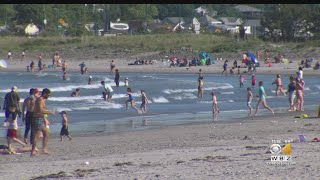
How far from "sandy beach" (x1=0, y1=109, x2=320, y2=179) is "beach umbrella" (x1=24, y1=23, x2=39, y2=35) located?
58533 mm

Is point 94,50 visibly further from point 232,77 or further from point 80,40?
point 232,77

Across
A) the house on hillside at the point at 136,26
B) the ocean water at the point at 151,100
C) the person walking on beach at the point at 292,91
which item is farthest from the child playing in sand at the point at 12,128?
the house on hillside at the point at 136,26

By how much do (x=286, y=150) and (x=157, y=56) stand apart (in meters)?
48.0

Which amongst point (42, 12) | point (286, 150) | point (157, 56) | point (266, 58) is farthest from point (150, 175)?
point (42, 12)

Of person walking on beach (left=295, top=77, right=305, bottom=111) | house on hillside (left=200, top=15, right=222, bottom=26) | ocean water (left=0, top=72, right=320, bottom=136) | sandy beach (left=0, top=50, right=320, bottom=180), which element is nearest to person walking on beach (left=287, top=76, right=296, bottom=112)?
person walking on beach (left=295, top=77, right=305, bottom=111)

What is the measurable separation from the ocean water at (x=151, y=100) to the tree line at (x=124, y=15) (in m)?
17.9

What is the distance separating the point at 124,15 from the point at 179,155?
3029 inches

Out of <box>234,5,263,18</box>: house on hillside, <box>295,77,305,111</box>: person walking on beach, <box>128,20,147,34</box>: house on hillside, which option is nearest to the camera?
<box>295,77,305,111</box>: person walking on beach

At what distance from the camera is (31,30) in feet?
243

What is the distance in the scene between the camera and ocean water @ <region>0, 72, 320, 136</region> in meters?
19.1

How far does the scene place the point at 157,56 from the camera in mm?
57406

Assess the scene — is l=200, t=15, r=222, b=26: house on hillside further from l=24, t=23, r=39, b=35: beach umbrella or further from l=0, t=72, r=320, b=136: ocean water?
l=0, t=72, r=320, b=136: ocean water

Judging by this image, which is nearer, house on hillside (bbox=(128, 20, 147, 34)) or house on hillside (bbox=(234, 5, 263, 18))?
house on hillside (bbox=(128, 20, 147, 34))

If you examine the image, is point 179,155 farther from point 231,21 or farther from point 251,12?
point 251,12
